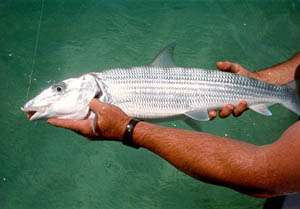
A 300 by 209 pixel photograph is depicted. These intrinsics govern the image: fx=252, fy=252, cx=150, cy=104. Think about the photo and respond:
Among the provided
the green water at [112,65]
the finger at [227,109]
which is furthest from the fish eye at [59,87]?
the finger at [227,109]

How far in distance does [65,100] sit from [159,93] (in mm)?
750

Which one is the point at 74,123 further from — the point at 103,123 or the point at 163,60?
the point at 163,60

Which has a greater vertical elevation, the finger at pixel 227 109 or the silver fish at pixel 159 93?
the silver fish at pixel 159 93

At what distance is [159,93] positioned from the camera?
2090 mm

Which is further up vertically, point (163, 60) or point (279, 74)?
point (163, 60)

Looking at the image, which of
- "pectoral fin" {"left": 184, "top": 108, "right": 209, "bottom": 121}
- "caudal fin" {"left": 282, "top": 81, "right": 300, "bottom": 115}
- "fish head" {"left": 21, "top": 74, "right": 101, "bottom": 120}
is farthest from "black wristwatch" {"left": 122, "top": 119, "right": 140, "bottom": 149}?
"caudal fin" {"left": 282, "top": 81, "right": 300, "bottom": 115}

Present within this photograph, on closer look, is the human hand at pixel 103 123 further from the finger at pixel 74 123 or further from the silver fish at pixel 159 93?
the silver fish at pixel 159 93

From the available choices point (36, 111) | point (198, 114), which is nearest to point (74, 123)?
point (36, 111)

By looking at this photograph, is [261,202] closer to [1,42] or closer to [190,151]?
[190,151]

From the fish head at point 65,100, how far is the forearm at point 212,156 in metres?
0.50

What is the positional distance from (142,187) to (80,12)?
260 centimetres

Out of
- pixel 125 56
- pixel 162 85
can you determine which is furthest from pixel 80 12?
pixel 162 85

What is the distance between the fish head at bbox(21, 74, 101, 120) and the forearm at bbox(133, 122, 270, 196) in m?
0.50

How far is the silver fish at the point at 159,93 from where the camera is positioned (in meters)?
1.96
